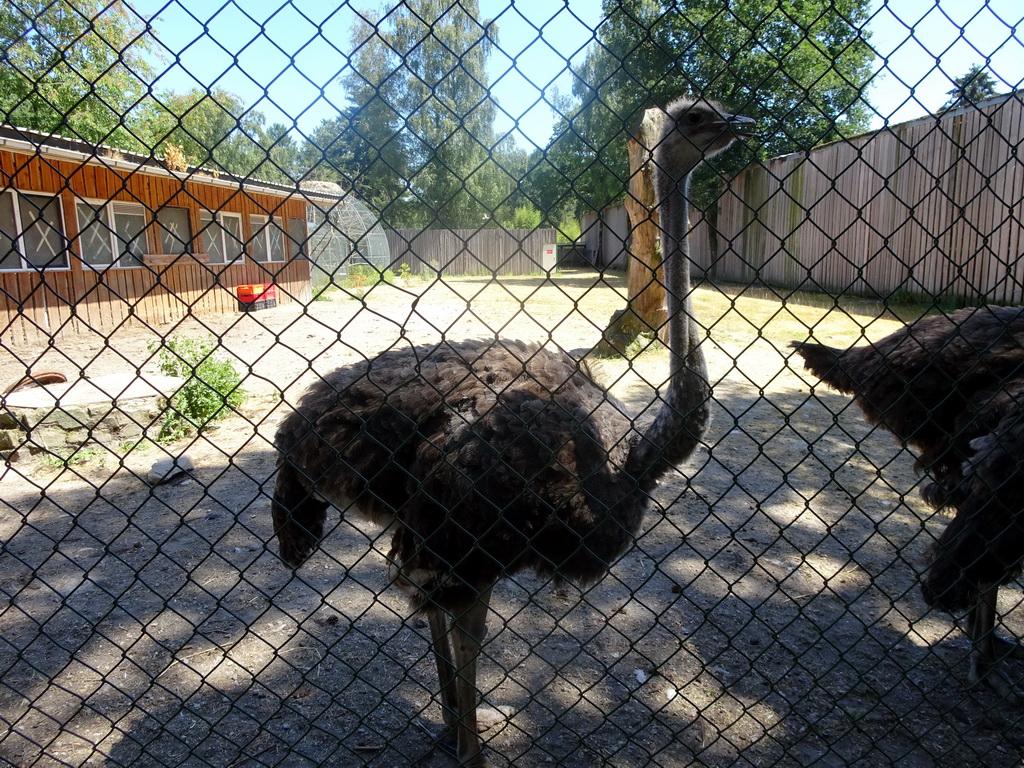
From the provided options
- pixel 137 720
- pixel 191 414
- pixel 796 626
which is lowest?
pixel 191 414

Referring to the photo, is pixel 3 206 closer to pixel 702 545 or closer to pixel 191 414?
pixel 191 414

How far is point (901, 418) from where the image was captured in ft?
11.5

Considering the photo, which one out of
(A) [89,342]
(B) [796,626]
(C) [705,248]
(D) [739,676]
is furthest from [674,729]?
(C) [705,248]

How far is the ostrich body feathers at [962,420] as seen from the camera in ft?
8.04

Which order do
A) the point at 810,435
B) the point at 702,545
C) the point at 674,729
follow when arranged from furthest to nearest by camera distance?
the point at 810,435
the point at 702,545
the point at 674,729

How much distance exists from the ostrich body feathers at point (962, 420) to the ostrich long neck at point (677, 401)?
47 cm

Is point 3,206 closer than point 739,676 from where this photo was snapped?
No

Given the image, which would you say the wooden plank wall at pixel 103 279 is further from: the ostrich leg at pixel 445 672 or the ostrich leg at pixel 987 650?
the ostrich leg at pixel 987 650

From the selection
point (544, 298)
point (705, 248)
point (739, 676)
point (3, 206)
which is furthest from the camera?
point (705, 248)

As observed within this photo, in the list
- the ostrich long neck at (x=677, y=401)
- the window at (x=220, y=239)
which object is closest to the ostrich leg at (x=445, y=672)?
the ostrich long neck at (x=677, y=401)

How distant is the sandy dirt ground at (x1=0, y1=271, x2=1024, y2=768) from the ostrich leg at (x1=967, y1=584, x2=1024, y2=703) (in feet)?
0.30

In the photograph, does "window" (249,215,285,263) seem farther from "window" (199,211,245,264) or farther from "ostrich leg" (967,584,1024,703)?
"ostrich leg" (967,584,1024,703)

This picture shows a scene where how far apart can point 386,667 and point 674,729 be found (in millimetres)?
1225

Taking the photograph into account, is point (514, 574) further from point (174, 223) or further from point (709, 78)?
point (174, 223)
